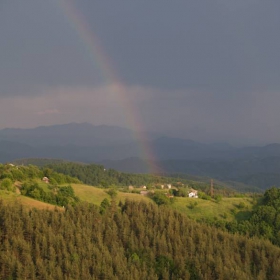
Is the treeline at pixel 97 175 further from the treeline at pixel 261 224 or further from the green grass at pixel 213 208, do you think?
the treeline at pixel 261 224

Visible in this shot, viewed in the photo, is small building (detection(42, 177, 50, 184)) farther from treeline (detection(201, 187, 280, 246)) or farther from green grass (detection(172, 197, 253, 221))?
treeline (detection(201, 187, 280, 246))

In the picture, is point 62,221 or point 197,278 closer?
point 197,278

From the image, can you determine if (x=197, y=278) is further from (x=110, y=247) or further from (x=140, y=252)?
(x=110, y=247)

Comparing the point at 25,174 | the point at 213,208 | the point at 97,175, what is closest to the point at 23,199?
the point at 25,174

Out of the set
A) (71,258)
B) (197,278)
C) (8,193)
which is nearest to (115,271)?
(71,258)

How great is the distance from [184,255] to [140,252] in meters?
4.44

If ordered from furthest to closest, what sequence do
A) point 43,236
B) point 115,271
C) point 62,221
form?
1. point 62,221
2. point 43,236
3. point 115,271

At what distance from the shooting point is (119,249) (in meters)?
36.9

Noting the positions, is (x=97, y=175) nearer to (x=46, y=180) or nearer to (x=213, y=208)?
(x=46, y=180)

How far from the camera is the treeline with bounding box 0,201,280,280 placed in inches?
1273

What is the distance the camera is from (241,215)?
223 feet

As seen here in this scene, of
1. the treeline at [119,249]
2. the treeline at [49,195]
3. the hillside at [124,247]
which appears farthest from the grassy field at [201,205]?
the treeline at [119,249]

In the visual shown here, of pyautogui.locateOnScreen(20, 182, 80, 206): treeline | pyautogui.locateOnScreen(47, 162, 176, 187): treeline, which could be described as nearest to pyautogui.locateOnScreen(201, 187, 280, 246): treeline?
pyautogui.locateOnScreen(20, 182, 80, 206): treeline

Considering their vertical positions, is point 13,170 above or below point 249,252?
above
